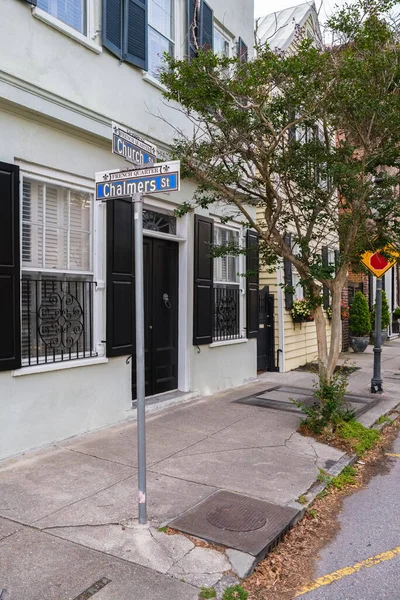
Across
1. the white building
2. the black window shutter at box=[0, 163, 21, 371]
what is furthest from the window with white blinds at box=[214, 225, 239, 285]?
the black window shutter at box=[0, 163, 21, 371]

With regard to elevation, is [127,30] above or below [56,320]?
above

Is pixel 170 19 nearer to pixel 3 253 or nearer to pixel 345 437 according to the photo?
pixel 3 253

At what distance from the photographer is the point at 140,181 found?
12.2 ft

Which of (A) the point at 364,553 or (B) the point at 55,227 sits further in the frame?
(B) the point at 55,227

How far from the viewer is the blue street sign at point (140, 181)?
3.62 meters

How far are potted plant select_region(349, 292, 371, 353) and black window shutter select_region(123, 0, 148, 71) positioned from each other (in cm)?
1091

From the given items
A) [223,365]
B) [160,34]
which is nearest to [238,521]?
[223,365]

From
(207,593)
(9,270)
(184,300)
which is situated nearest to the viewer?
(207,593)

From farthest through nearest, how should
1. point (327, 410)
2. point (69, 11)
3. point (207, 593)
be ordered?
point (327, 410), point (69, 11), point (207, 593)

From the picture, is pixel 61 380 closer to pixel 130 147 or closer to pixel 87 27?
pixel 130 147

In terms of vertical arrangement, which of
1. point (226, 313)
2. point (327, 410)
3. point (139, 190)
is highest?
point (139, 190)

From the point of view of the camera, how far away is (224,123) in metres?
6.19

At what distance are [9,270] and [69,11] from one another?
323 centimetres

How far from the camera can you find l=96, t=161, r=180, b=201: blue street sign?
3623mm
